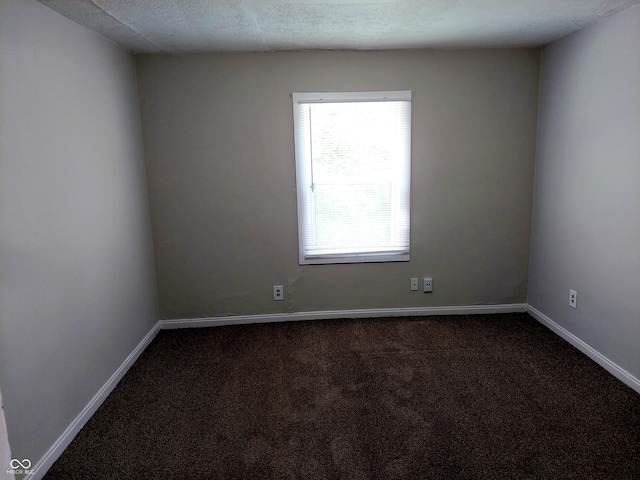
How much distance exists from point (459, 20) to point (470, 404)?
236cm

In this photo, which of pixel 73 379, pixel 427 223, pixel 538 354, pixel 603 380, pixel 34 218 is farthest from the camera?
pixel 427 223

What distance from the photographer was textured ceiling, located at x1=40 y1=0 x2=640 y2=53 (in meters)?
2.34

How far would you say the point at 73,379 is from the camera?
7.45 feet

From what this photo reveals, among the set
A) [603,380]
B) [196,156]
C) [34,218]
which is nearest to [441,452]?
[603,380]

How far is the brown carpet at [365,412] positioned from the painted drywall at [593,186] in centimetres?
33

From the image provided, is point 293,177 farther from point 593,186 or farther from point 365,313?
point 593,186

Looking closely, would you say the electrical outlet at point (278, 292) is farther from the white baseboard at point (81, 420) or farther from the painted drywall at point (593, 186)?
the painted drywall at point (593, 186)

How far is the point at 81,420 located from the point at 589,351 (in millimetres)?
3265

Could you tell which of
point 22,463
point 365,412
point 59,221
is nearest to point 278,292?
point 365,412

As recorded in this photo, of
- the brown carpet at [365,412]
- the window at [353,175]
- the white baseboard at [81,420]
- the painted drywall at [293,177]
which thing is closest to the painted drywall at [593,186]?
the painted drywall at [293,177]

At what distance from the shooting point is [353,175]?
139 inches

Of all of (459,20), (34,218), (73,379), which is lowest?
(73,379)

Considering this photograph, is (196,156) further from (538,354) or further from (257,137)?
(538,354)

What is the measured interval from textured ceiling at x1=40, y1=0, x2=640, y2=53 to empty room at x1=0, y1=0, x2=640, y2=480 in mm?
25
